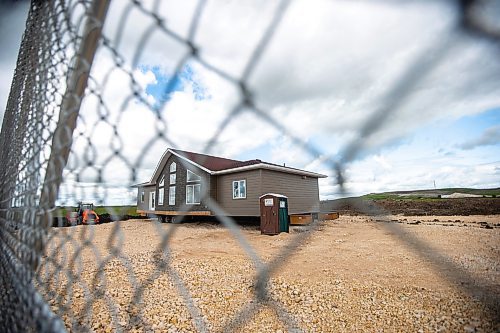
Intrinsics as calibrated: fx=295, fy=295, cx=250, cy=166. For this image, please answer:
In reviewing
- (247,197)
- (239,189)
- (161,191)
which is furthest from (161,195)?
(247,197)

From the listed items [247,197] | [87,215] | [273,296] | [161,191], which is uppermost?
[161,191]

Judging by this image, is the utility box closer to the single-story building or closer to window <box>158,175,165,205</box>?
the single-story building

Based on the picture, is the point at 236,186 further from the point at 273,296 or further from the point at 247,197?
the point at 273,296

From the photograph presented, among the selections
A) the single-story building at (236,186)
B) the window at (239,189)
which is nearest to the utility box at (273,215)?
the single-story building at (236,186)

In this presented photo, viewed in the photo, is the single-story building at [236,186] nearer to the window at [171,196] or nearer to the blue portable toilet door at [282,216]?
the window at [171,196]

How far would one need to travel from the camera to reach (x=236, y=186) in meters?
11.2

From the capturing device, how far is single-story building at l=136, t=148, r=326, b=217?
34.4ft

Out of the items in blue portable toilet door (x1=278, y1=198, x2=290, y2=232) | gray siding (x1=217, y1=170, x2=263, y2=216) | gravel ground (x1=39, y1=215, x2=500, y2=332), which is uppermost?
gray siding (x1=217, y1=170, x2=263, y2=216)

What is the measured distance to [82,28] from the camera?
0.75m

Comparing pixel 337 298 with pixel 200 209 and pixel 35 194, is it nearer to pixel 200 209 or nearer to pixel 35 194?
pixel 35 194

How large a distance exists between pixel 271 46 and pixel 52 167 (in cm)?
66

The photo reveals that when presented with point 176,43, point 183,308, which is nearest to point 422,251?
point 176,43

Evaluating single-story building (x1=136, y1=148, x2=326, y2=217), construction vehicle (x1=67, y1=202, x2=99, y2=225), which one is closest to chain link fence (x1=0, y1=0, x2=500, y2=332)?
construction vehicle (x1=67, y1=202, x2=99, y2=225)

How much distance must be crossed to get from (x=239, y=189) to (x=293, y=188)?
241 cm
